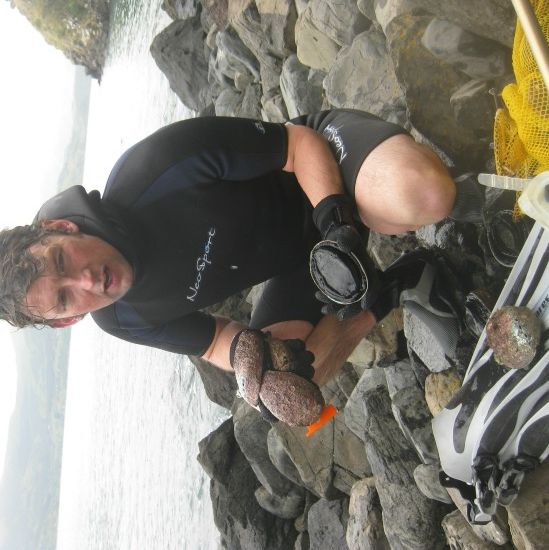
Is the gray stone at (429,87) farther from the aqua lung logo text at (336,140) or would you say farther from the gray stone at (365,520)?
the gray stone at (365,520)

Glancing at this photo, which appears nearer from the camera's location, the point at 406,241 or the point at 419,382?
the point at 419,382

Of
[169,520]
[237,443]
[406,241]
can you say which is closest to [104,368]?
[169,520]

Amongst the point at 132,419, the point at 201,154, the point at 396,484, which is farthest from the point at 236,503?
the point at 132,419

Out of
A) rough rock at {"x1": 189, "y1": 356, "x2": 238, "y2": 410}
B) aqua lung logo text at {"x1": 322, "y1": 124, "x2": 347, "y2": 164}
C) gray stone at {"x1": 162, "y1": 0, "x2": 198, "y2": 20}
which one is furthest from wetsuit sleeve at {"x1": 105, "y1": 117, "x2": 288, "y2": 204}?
gray stone at {"x1": 162, "y1": 0, "x2": 198, "y2": 20}

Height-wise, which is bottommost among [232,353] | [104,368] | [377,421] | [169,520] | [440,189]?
[104,368]

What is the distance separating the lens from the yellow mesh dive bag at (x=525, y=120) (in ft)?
5.18

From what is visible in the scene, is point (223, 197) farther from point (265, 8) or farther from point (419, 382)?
point (265, 8)

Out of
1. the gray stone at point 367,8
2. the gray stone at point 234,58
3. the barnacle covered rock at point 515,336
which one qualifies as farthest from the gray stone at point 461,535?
the gray stone at point 234,58

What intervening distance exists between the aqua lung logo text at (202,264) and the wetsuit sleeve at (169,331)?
0.19 metres

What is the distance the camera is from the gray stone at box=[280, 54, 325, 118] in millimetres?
3629

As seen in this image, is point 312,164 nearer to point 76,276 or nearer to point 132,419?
point 76,276

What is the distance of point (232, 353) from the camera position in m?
2.27

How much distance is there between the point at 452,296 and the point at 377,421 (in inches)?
31.7

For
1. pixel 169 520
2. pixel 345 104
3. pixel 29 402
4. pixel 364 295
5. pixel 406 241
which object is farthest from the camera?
pixel 29 402
